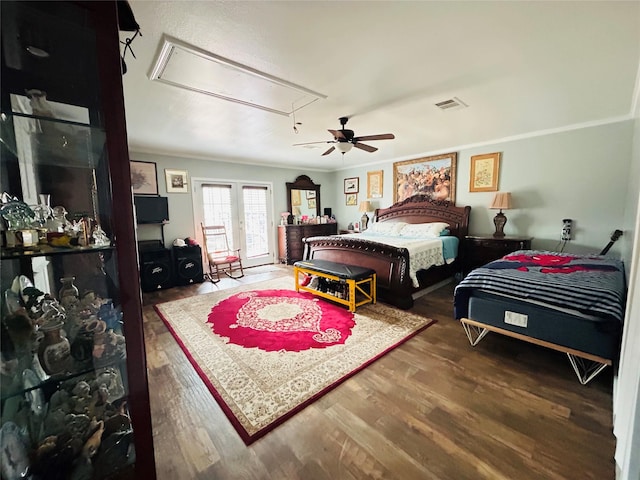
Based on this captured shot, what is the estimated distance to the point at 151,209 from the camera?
14.3ft

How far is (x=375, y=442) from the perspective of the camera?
4.74ft

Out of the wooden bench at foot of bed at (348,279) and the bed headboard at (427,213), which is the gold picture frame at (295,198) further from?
the wooden bench at foot of bed at (348,279)

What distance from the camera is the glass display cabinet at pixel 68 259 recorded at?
80 centimetres

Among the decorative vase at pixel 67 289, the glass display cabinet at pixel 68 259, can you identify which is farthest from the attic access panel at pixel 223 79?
the decorative vase at pixel 67 289

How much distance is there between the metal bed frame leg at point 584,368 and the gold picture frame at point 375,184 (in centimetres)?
448

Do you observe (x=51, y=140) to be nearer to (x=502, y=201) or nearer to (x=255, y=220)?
(x=502, y=201)

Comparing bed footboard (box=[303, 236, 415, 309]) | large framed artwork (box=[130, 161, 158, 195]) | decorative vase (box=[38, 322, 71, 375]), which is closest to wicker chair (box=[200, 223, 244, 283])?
large framed artwork (box=[130, 161, 158, 195])

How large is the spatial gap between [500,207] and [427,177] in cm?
155

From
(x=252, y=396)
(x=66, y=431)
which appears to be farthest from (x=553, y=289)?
(x=66, y=431)

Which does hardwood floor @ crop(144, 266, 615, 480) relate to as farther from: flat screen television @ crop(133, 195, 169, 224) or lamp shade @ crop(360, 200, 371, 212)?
lamp shade @ crop(360, 200, 371, 212)

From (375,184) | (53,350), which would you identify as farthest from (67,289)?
(375,184)

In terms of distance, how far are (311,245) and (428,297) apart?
2.02 meters

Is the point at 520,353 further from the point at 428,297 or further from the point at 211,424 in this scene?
the point at 211,424

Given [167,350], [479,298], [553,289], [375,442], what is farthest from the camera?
[167,350]
